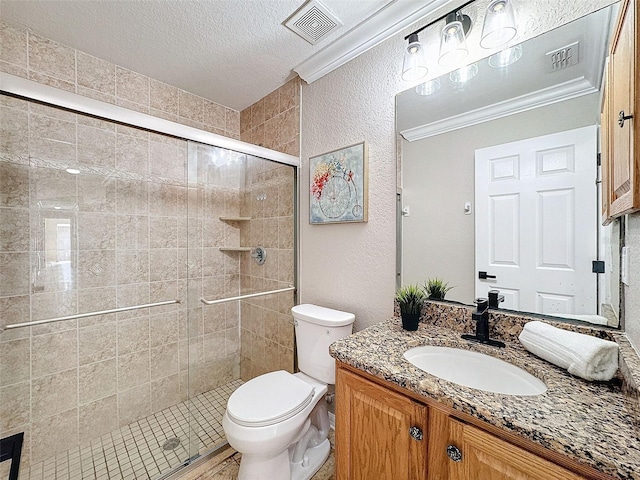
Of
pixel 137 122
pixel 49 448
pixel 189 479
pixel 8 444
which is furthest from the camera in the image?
pixel 49 448

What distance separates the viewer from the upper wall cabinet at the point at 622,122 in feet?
2.04

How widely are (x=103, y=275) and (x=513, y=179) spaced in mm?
2342

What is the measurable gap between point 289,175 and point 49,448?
2.18m

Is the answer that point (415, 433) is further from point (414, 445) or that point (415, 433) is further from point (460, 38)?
point (460, 38)

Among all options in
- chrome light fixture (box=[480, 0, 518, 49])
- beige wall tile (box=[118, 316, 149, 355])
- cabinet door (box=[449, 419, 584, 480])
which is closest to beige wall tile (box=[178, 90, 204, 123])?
beige wall tile (box=[118, 316, 149, 355])

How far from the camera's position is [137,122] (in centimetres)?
127

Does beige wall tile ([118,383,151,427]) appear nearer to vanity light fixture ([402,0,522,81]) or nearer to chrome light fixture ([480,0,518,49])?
vanity light fixture ([402,0,522,81])

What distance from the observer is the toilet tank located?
1.54 metres

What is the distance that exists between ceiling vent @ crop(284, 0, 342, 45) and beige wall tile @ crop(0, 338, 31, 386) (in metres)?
2.26

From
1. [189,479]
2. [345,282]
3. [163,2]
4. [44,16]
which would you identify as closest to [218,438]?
[189,479]

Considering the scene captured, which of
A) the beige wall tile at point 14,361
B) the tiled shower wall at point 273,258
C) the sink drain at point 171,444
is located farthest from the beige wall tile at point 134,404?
the tiled shower wall at point 273,258

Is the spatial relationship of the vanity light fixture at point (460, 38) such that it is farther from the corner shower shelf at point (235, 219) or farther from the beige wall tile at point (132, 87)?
the beige wall tile at point (132, 87)

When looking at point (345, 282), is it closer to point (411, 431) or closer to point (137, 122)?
point (411, 431)

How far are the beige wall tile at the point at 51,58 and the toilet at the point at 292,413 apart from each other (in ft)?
6.64
